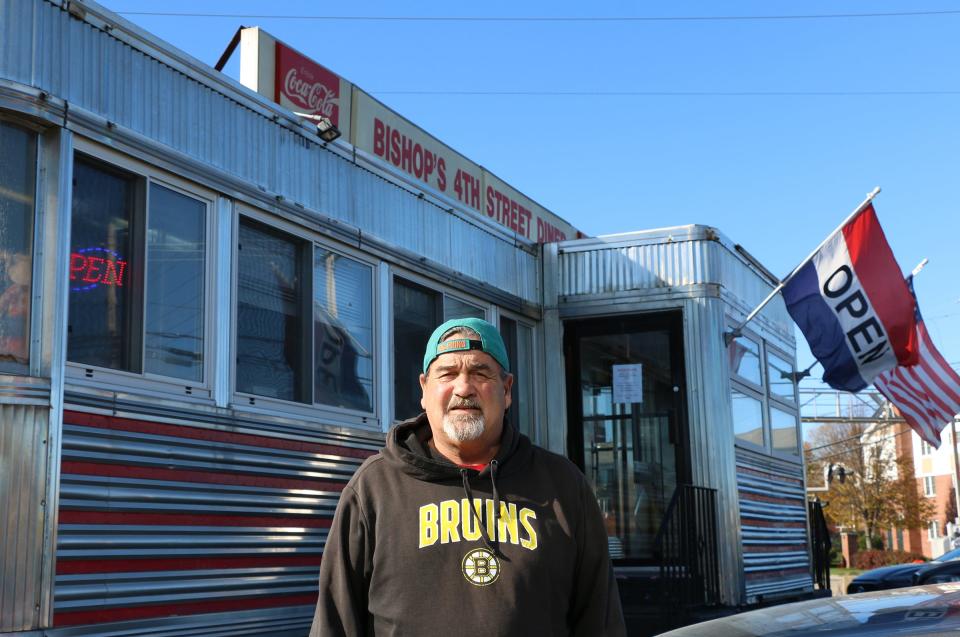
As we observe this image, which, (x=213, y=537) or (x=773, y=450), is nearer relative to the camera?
(x=213, y=537)

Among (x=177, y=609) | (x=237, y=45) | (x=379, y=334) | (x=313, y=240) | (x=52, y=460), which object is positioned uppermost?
(x=237, y=45)

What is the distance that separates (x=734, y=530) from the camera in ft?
31.5

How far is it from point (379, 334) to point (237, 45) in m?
2.96

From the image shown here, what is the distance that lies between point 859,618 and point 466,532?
99 cm

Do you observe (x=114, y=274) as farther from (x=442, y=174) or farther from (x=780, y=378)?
(x=780, y=378)

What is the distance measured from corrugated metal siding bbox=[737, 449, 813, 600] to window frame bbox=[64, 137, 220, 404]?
5348 millimetres

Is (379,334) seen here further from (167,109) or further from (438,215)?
(167,109)

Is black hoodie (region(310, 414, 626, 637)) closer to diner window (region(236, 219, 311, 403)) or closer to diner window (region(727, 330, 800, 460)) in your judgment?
diner window (region(236, 219, 311, 403))

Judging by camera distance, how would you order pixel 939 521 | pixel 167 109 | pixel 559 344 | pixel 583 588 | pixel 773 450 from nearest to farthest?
pixel 583 588, pixel 167 109, pixel 559 344, pixel 773 450, pixel 939 521

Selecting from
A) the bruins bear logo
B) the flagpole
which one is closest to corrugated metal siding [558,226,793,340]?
the flagpole

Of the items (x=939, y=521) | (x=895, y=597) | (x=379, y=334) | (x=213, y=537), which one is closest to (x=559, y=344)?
(x=379, y=334)

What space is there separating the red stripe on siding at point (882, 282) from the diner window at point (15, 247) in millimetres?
7214

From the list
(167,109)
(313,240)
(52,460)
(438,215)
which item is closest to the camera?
(52,460)

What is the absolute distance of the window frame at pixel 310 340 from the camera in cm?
644
